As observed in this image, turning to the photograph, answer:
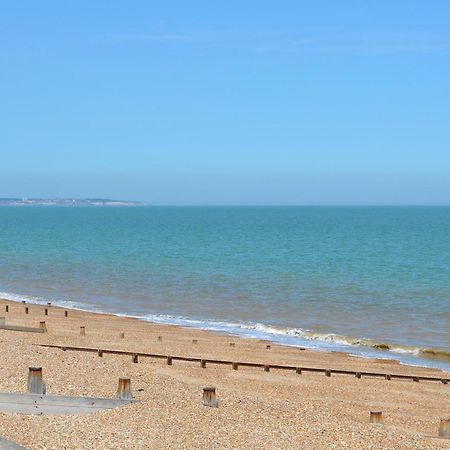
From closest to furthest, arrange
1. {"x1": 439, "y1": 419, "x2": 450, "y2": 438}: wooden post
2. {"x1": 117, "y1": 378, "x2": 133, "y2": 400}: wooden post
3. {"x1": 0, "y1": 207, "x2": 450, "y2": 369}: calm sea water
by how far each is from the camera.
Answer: {"x1": 117, "y1": 378, "x2": 133, "y2": 400}: wooden post
{"x1": 439, "y1": 419, "x2": 450, "y2": 438}: wooden post
{"x1": 0, "y1": 207, "x2": 450, "y2": 369}: calm sea water

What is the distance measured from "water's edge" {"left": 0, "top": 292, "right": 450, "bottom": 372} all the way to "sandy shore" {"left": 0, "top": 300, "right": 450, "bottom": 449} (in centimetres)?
194

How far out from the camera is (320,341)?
35.4 metres

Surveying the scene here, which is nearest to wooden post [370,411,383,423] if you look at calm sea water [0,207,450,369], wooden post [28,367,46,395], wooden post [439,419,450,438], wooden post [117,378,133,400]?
wooden post [439,419,450,438]

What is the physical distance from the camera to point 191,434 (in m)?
13.8

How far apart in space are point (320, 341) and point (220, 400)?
18.4m

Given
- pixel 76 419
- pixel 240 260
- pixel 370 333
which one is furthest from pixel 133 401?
pixel 240 260

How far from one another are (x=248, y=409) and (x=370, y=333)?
21.4 meters

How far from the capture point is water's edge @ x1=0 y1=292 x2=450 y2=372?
31.8 metres

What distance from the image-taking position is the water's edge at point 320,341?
104 ft

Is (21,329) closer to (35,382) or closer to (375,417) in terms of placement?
(35,382)

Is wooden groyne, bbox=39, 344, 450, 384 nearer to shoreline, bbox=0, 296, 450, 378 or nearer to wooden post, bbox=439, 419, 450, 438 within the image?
shoreline, bbox=0, 296, 450, 378

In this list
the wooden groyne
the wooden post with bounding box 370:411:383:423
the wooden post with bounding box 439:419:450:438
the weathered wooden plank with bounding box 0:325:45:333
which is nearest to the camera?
the wooden post with bounding box 439:419:450:438

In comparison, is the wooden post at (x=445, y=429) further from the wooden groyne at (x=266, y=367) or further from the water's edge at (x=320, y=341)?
the water's edge at (x=320, y=341)

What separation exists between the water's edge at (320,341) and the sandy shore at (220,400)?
1939 millimetres
